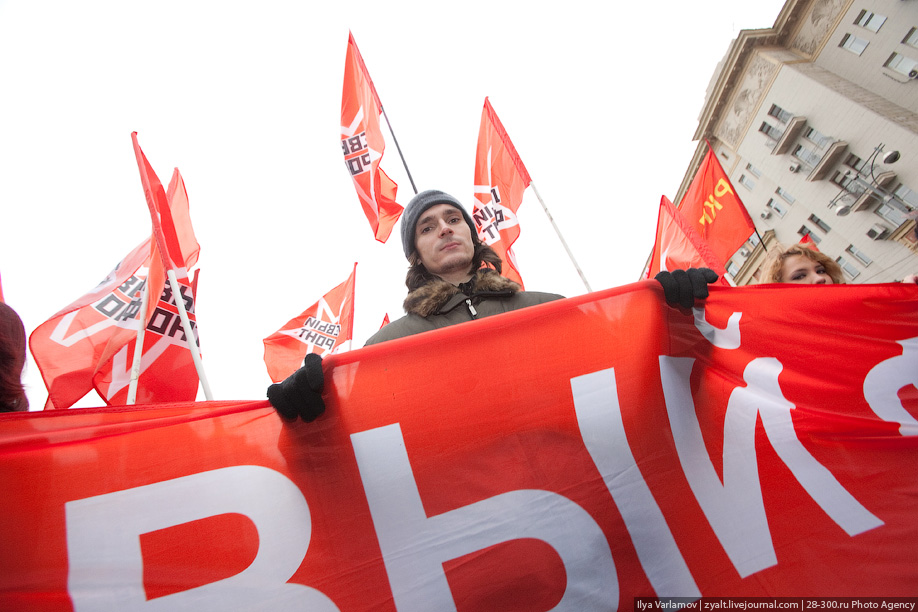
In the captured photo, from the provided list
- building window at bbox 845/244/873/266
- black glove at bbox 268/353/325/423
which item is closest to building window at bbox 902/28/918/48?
building window at bbox 845/244/873/266

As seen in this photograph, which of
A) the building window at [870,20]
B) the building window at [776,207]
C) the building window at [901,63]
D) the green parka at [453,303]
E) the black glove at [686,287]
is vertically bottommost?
the black glove at [686,287]

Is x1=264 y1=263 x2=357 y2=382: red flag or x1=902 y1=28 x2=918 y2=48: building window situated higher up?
x1=902 y1=28 x2=918 y2=48: building window

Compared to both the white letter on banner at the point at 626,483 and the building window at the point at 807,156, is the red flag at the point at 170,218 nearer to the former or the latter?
the white letter on banner at the point at 626,483

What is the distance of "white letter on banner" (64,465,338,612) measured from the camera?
5.34 ft

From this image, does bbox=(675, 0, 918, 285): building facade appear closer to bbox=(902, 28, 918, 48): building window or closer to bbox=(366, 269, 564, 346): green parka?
bbox=(902, 28, 918, 48): building window

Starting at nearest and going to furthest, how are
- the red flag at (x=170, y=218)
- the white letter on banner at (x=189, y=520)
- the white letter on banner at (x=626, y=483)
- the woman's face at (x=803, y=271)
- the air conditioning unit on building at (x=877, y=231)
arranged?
the white letter on banner at (x=189, y=520), the white letter on banner at (x=626, y=483), the woman's face at (x=803, y=271), the red flag at (x=170, y=218), the air conditioning unit on building at (x=877, y=231)

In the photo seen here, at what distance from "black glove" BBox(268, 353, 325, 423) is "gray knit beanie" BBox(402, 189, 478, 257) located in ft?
5.00

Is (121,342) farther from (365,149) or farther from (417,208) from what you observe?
(365,149)

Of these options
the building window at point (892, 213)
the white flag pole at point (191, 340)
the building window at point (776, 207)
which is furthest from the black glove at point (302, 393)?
the building window at point (776, 207)

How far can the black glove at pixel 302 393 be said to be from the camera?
1.77 m

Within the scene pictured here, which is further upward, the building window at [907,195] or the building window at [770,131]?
the building window at [770,131]

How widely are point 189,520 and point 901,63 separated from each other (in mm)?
30115

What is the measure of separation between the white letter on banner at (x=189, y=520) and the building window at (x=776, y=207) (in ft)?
109

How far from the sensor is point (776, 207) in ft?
93.0
